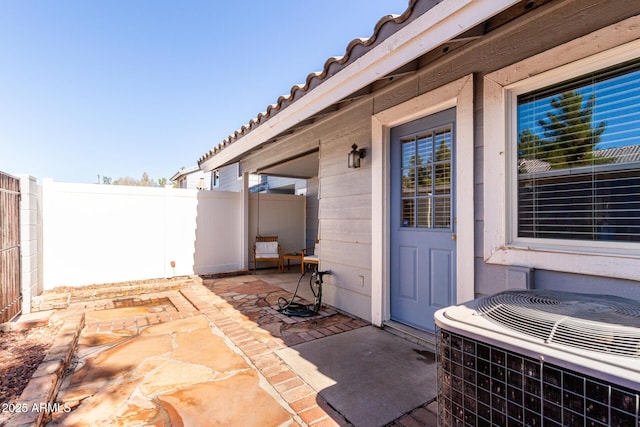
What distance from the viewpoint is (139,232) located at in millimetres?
6273

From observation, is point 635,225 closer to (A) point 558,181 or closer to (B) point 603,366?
(A) point 558,181

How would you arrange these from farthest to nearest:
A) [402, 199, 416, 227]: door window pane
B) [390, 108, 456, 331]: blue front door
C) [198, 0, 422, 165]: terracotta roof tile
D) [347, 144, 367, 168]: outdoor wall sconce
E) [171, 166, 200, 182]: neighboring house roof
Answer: [171, 166, 200, 182]: neighboring house roof
[347, 144, 367, 168]: outdoor wall sconce
[402, 199, 416, 227]: door window pane
[390, 108, 456, 331]: blue front door
[198, 0, 422, 165]: terracotta roof tile

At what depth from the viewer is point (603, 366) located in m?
0.85

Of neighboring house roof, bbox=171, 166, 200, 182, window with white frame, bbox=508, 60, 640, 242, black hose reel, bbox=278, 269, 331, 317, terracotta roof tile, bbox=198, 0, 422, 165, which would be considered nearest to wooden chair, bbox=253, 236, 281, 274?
black hose reel, bbox=278, 269, 331, 317

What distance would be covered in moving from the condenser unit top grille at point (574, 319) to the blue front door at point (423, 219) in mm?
1419

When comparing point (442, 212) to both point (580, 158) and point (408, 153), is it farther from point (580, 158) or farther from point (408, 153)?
point (580, 158)

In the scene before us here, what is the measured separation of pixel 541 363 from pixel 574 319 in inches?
10.9

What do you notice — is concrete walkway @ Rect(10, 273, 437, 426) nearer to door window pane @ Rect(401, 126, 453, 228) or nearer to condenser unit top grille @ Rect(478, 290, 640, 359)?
condenser unit top grille @ Rect(478, 290, 640, 359)

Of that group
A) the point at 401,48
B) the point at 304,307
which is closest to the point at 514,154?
the point at 401,48

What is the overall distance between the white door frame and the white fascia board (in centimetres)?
70

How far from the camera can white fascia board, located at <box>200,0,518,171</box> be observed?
1777 mm

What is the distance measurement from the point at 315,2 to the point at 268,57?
2572mm

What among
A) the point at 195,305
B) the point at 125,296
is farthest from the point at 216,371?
the point at 125,296

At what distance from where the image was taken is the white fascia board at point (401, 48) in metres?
1.78
